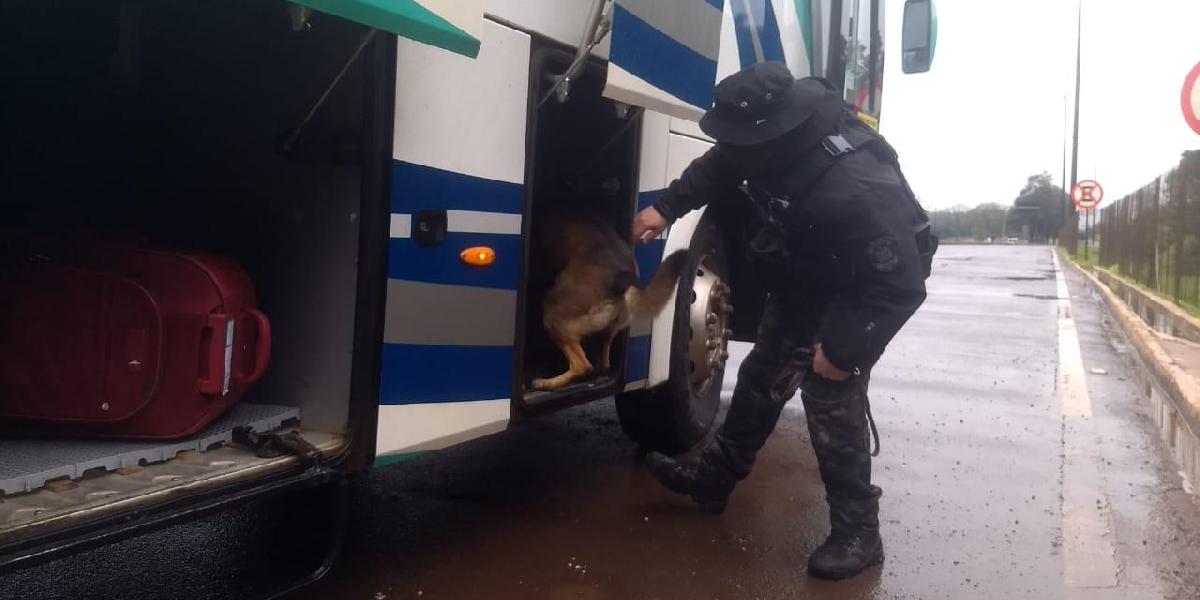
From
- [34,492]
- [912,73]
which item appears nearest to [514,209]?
[34,492]

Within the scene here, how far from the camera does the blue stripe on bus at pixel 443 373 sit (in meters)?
2.78

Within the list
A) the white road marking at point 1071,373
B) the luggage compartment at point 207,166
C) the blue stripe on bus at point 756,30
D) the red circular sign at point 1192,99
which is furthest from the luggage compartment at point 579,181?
the red circular sign at point 1192,99

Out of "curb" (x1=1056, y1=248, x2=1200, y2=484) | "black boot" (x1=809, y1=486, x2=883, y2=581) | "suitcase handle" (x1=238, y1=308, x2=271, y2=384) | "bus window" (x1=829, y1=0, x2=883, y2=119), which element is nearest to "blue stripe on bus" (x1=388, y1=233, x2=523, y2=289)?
"suitcase handle" (x1=238, y1=308, x2=271, y2=384)

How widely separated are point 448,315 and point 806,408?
1.45 meters

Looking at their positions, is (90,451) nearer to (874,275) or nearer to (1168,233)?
(874,275)

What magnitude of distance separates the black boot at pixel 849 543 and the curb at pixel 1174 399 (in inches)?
96.0

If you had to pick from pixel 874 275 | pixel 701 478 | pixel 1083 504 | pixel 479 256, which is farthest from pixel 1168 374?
pixel 479 256

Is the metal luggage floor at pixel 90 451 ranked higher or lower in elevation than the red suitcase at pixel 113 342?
lower

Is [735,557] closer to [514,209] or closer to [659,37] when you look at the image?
[514,209]

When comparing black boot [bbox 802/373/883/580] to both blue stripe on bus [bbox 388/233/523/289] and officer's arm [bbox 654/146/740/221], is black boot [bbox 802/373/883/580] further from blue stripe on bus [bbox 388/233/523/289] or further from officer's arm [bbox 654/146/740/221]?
blue stripe on bus [bbox 388/233/523/289]

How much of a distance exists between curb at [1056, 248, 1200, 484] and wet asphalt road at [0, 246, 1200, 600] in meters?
0.16

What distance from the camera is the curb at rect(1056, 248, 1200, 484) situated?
5684 millimetres

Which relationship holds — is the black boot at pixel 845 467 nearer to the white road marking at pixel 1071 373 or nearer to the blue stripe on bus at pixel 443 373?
the blue stripe on bus at pixel 443 373

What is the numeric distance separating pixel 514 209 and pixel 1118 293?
62.7 ft
